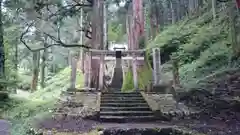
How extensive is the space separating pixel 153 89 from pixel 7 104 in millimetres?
5505

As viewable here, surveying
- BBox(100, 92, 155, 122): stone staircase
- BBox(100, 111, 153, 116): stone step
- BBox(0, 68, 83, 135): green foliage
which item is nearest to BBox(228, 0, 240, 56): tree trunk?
BBox(100, 92, 155, 122): stone staircase

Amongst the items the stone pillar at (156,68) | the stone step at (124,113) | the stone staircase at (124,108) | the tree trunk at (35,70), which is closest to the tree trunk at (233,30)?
the stone pillar at (156,68)

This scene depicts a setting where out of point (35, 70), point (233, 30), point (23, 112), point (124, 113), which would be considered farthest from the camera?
point (35, 70)

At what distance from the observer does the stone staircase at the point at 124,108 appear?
8514 mm

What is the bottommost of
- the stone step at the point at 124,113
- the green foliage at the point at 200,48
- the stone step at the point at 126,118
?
the stone step at the point at 126,118

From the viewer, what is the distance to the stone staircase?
851 cm

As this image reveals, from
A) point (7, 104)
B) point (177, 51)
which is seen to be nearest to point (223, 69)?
point (177, 51)

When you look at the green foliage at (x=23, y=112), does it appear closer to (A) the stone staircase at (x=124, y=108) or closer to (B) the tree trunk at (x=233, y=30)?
(A) the stone staircase at (x=124, y=108)

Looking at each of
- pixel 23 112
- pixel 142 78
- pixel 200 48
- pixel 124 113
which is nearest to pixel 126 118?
pixel 124 113

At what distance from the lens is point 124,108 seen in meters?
9.19

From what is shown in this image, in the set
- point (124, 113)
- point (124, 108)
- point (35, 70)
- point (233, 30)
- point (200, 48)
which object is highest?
point (233, 30)

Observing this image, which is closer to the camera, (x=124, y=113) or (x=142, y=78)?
(x=124, y=113)

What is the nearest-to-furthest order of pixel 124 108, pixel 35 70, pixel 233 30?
pixel 124 108 < pixel 233 30 < pixel 35 70

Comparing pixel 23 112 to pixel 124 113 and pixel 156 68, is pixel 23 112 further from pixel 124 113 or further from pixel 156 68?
pixel 156 68
